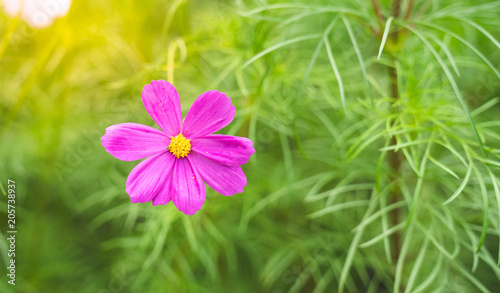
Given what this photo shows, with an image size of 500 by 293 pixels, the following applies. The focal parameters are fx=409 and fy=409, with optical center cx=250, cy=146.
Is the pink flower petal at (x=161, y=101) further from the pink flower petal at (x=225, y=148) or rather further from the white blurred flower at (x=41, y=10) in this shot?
the white blurred flower at (x=41, y=10)

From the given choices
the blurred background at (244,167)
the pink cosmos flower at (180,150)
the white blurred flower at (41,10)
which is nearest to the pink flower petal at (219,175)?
the pink cosmos flower at (180,150)

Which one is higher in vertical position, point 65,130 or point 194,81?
point 194,81

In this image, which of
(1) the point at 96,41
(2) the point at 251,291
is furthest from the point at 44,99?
(2) the point at 251,291

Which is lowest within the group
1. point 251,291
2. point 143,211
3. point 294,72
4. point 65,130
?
point 251,291

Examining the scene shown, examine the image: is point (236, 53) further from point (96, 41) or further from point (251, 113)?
point (96, 41)

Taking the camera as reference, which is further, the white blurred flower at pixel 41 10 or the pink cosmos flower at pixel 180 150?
the white blurred flower at pixel 41 10

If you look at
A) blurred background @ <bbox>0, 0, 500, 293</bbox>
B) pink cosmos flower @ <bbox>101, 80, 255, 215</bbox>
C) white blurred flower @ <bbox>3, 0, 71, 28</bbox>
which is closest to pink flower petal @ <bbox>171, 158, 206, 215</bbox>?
pink cosmos flower @ <bbox>101, 80, 255, 215</bbox>

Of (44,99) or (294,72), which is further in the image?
(44,99)
